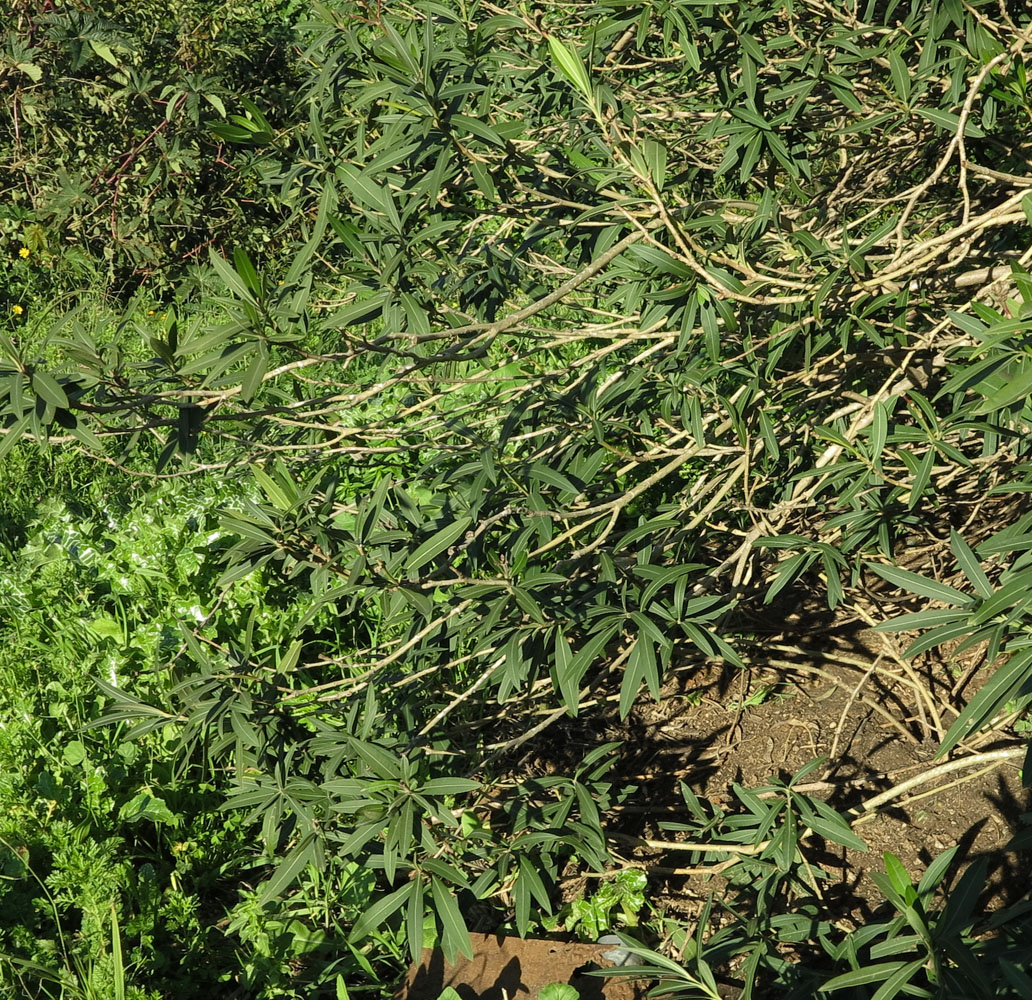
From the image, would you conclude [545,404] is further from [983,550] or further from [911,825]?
[911,825]

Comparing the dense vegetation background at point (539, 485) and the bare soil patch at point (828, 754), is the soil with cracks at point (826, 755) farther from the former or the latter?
the dense vegetation background at point (539, 485)

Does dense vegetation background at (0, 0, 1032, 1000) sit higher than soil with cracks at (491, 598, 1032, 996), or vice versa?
dense vegetation background at (0, 0, 1032, 1000)

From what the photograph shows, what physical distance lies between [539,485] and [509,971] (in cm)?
106

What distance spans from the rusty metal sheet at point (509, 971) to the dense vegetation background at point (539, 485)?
0.32ft

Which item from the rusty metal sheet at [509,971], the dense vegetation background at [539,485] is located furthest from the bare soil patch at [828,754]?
the rusty metal sheet at [509,971]

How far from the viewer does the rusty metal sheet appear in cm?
221

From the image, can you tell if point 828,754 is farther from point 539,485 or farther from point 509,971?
point 539,485

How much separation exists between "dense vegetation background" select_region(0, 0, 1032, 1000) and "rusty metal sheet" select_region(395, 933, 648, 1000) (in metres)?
0.10

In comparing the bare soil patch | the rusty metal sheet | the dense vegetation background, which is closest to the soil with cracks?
the bare soil patch

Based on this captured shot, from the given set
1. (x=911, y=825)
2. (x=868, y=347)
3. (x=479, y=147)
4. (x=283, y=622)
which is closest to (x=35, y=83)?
(x=283, y=622)

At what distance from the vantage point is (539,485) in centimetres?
212

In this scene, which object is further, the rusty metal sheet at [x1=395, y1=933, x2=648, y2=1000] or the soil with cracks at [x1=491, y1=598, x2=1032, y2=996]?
the soil with cracks at [x1=491, y1=598, x2=1032, y2=996]

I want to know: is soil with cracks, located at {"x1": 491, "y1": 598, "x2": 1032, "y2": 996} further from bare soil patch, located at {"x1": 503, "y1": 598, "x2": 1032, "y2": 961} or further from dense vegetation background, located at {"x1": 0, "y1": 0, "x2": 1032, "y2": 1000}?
dense vegetation background, located at {"x1": 0, "y1": 0, "x2": 1032, "y2": 1000}

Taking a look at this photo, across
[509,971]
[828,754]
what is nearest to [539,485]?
[509,971]
